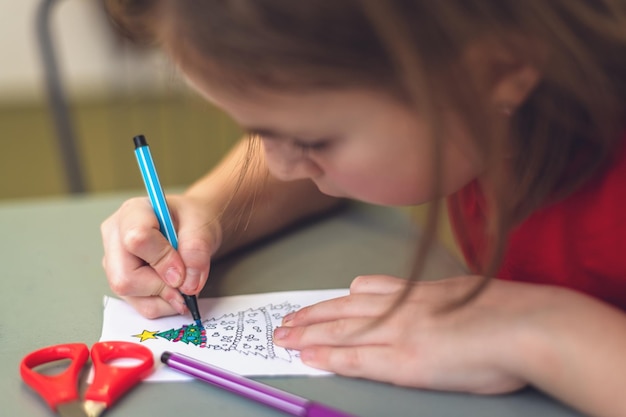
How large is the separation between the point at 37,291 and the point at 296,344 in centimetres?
26

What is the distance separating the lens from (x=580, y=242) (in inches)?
21.2

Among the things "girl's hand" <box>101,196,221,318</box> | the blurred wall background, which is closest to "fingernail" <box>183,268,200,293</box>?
"girl's hand" <box>101,196,221,318</box>

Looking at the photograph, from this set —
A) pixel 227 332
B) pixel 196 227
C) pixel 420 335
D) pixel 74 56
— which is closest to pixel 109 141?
pixel 74 56

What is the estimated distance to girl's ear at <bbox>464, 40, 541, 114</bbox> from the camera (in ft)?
1.32

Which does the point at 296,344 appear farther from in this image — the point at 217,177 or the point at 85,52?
the point at 85,52

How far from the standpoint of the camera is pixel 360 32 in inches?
14.4

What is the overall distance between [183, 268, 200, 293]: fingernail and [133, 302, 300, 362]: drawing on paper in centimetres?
3

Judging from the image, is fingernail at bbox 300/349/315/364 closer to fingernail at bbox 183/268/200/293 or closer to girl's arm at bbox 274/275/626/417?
girl's arm at bbox 274/275/626/417

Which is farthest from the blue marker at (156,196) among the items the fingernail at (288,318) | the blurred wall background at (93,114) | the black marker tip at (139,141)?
the blurred wall background at (93,114)

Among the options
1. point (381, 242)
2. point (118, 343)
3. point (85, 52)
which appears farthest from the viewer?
point (85, 52)

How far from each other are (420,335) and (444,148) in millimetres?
133

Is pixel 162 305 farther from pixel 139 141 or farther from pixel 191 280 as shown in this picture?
pixel 139 141

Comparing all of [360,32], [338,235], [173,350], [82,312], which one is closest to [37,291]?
[82,312]

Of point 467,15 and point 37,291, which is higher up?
point 467,15
